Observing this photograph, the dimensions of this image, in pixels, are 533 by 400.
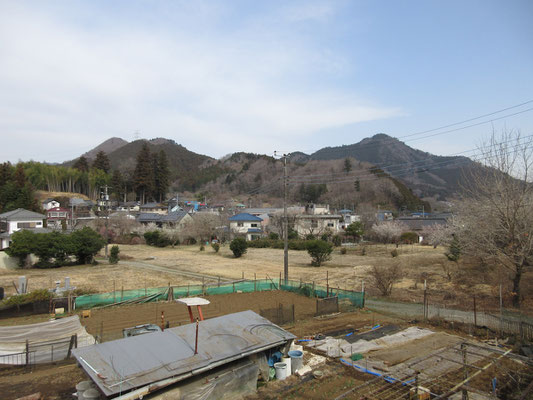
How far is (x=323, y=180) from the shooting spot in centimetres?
11262

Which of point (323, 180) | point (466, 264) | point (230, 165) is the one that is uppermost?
point (230, 165)

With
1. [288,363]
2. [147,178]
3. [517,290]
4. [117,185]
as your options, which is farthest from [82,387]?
[117,185]

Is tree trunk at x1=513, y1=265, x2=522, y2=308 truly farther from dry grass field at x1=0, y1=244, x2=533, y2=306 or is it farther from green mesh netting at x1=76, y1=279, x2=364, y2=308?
green mesh netting at x1=76, y1=279, x2=364, y2=308

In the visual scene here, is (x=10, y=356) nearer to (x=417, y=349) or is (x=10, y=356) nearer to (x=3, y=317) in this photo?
(x=3, y=317)

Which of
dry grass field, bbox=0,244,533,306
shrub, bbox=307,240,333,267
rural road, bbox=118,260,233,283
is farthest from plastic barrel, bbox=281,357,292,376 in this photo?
shrub, bbox=307,240,333,267

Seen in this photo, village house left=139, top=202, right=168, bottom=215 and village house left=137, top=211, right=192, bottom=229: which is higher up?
village house left=139, top=202, right=168, bottom=215

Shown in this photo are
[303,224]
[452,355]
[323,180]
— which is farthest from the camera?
[323,180]

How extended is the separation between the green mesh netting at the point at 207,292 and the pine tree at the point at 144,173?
68.7 m

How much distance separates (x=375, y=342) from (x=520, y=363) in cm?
369

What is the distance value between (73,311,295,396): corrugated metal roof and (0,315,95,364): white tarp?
3.52 m

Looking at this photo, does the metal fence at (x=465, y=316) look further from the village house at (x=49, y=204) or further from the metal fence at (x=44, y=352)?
the village house at (x=49, y=204)

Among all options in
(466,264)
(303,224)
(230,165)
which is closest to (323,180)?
(230,165)

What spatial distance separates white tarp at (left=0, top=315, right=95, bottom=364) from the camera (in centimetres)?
950

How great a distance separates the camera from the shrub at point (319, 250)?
95.0ft
